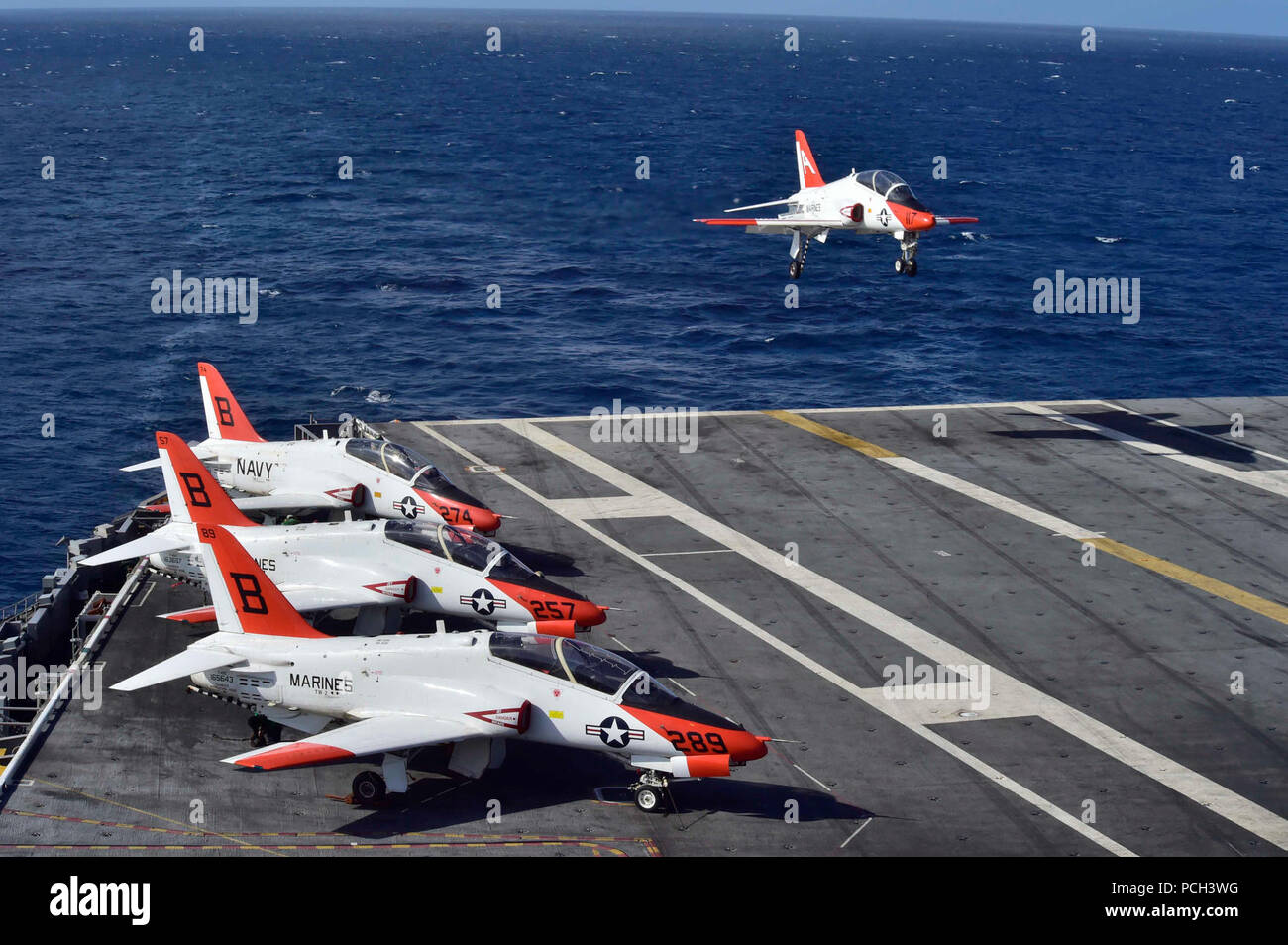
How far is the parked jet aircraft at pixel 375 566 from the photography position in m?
34.5

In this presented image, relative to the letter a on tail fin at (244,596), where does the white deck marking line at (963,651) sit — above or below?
below

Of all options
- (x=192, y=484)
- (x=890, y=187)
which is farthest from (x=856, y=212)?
(x=192, y=484)

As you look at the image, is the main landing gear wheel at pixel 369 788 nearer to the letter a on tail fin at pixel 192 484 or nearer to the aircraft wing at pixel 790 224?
the letter a on tail fin at pixel 192 484

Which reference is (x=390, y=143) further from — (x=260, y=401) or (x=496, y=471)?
(x=496, y=471)

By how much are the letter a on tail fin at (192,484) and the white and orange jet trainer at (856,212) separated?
2651cm

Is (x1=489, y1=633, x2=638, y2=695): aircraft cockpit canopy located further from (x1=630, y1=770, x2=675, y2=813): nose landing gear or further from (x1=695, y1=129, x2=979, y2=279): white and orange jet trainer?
(x1=695, y1=129, x2=979, y2=279): white and orange jet trainer

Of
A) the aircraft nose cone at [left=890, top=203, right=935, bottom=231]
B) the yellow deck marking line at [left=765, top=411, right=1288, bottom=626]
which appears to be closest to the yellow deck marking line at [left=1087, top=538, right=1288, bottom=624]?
the yellow deck marking line at [left=765, top=411, right=1288, bottom=626]

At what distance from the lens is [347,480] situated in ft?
137

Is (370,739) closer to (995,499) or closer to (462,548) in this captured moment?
(462,548)

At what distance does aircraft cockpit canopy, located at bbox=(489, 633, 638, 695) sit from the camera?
2886cm

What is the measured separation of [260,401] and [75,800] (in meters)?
52.5

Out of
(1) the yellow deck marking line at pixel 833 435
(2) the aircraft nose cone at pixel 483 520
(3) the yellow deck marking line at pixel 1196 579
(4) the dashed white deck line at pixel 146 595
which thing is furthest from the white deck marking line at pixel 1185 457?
(4) the dashed white deck line at pixel 146 595

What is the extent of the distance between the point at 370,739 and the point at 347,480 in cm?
1505

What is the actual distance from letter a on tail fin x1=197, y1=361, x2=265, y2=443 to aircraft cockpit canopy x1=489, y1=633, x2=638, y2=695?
18079 mm
